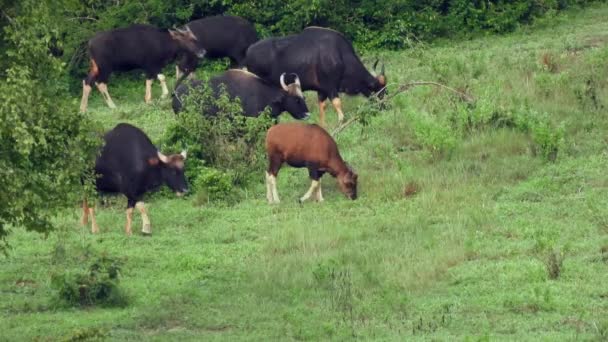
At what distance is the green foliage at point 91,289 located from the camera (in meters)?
14.6

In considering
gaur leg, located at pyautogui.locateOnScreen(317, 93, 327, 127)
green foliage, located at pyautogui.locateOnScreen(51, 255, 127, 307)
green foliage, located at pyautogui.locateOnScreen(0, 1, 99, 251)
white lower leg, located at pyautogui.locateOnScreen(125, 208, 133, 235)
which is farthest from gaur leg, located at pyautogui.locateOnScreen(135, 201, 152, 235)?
green foliage, located at pyautogui.locateOnScreen(0, 1, 99, 251)

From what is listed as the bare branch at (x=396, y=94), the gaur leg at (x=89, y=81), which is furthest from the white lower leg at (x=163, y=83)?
the bare branch at (x=396, y=94)

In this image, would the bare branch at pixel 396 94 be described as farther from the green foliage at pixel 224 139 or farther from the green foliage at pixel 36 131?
the green foliage at pixel 36 131

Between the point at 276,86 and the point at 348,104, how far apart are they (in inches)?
86.0

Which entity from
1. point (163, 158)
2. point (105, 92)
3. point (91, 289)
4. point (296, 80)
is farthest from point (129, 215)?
point (105, 92)

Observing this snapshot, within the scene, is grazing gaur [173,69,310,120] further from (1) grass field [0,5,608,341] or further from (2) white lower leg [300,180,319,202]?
(2) white lower leg [300,180,319,202]

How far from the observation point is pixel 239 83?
20.7 metres

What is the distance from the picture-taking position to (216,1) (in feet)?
85.3

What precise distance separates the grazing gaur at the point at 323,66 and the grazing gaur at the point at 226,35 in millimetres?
2292

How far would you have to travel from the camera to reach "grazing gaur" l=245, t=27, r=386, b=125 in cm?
2191

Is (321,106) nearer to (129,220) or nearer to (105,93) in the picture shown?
(105,93)

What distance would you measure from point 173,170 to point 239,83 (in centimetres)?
270

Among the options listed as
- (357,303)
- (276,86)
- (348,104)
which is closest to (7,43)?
(357,303)

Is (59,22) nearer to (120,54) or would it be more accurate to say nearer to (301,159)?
(301,159)
